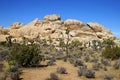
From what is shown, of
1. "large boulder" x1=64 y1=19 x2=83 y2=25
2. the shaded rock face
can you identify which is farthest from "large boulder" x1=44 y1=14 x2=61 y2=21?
"large boulder" x1=64 y1=19 x2=83 y2=25

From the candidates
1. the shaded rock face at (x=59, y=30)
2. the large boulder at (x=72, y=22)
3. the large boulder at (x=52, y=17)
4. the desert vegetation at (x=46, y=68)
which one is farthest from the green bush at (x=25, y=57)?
the large boulder at (x=52, y=17)

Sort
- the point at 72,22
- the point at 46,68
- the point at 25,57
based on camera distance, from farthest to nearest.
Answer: the point at 72,22 < the point at 25,57 < the point at 46,68

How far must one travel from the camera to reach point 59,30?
93.0 metres

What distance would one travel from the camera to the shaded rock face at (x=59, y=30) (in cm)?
8939

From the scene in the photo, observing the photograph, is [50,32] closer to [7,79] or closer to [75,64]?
[75,64]

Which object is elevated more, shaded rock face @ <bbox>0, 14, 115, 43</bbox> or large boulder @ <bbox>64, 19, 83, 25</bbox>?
large boulder @ <bbox>64, 19, 83, 25</bbox>

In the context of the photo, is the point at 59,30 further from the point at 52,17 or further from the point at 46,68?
the point at 46,68

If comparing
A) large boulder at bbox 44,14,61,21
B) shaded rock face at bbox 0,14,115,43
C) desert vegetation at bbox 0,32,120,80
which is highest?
large boulder at bbox 44,14,61,21

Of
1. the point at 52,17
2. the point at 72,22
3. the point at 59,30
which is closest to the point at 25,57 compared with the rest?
the point at 59,30

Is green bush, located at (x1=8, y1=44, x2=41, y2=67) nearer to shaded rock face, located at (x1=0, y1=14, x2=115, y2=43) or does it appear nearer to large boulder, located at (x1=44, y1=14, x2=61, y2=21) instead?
shaded rock face, located at (x1=0, y1=14, x2=115, y2=43)

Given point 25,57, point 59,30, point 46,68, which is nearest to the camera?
point 46,68

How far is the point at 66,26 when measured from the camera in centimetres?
10094

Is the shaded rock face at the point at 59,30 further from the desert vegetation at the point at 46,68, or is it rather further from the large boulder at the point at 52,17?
the desert vegetation at the point at 46,68

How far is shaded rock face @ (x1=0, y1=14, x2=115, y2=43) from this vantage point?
89.4 metres
